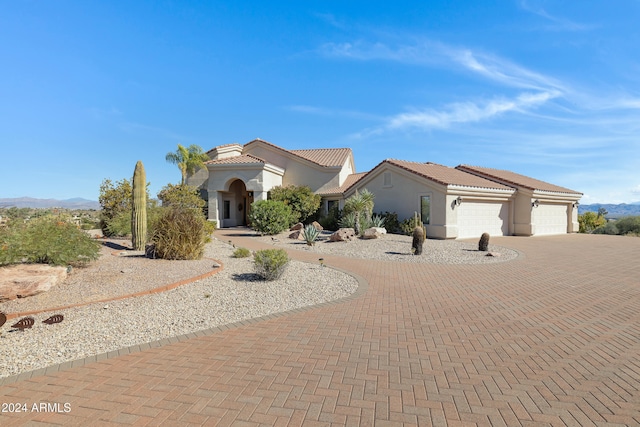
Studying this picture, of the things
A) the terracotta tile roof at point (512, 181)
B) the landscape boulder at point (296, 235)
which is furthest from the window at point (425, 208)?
the terracotta tile roof at point (512, 181)

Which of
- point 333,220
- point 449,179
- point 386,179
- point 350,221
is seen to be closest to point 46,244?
point 350,221

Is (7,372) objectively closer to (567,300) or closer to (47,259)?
(47,259)

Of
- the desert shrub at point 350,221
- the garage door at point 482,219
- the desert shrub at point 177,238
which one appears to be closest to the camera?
the desert shrub at point 177,238

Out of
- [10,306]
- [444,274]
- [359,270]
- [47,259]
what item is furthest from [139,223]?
[444,274]

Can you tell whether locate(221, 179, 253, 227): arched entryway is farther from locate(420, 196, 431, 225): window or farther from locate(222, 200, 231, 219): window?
locate(420, 196, 431, 225): window

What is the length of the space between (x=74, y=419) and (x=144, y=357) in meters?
1.44

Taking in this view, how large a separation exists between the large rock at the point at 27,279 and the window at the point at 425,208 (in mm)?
18969

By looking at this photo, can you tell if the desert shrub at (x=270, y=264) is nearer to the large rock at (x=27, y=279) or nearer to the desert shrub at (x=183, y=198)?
the large rock at (x=27, y=279)

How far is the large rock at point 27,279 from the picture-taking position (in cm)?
687

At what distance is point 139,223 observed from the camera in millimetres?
13297

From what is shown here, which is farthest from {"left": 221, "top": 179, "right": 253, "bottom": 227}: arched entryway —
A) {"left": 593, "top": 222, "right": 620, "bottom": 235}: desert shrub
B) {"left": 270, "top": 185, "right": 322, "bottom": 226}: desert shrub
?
{"left": 593, "top": 222, "right": 620, "bottom": 235}: desert shrub

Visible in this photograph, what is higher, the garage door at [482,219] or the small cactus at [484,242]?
the garage door at [482,219]

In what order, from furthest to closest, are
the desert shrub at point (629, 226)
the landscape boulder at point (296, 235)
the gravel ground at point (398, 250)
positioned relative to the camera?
the desert shrub at point (629, 226)
the landscape boulder at point (296, 235)
the gravel ground at point (398, 250)

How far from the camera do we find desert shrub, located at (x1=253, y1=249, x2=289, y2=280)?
9.48 metres
